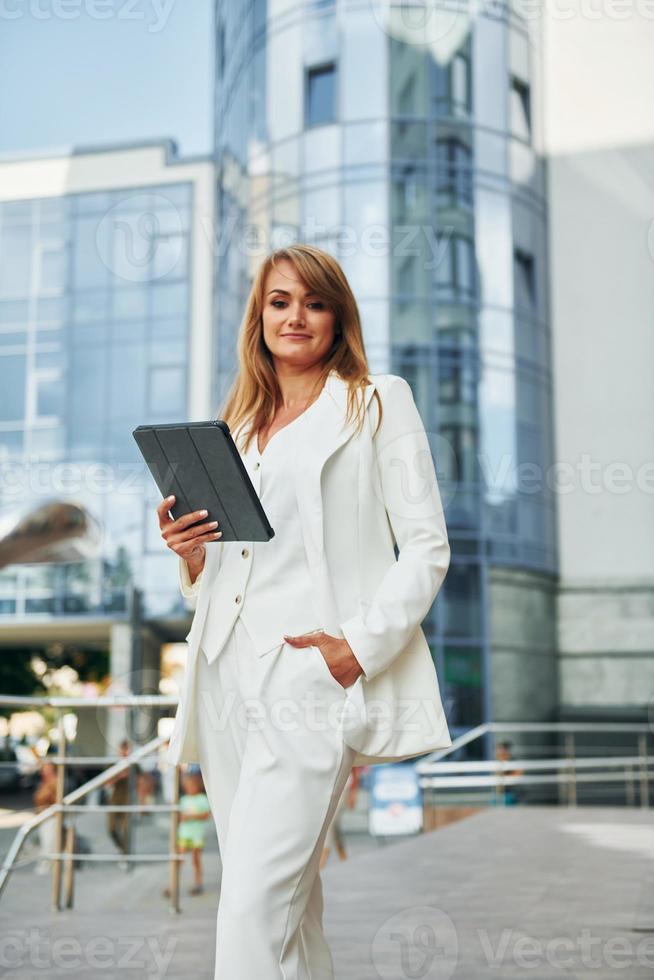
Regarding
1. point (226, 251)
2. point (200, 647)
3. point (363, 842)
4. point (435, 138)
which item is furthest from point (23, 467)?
point (200, 647)

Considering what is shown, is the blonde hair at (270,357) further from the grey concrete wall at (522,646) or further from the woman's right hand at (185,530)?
the grey concrete wall at (522,646)

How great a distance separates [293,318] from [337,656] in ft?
2.38

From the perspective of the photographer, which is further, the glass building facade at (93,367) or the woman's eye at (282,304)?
the glass building facade at (93,367)

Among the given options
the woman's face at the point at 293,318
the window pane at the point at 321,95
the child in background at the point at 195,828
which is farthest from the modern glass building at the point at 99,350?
the woman's face at the point at 293,318

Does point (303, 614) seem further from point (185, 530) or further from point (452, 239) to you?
point (452, 239)

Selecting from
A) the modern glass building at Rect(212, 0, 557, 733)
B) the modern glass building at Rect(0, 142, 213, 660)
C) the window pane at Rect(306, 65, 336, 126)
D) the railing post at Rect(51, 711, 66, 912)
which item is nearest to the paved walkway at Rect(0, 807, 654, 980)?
the railing post at Rect(51, 711, 66, 912)

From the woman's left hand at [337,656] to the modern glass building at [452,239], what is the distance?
18067mm

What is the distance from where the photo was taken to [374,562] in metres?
2.25

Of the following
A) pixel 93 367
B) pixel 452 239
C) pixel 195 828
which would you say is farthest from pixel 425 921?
pixel 93 367

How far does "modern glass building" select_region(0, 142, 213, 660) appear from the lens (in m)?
24.9

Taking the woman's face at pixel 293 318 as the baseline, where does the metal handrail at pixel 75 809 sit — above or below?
below

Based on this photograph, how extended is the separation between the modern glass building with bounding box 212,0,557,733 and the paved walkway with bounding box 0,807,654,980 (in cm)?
1190

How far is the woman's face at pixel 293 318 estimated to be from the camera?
95.1 inches

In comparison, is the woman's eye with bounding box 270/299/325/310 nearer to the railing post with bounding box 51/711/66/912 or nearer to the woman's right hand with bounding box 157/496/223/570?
the woman's right hand with bounding box 157/496/223/570
